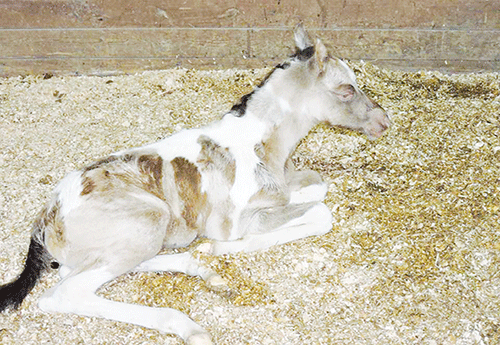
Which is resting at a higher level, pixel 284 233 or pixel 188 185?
pixel 188 185

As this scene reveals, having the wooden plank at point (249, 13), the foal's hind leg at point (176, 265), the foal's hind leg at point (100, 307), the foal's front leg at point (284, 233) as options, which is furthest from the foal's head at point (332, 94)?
the foal's hind leg at point (100, 307)

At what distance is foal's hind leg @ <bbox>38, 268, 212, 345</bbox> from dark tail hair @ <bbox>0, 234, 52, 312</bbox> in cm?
17

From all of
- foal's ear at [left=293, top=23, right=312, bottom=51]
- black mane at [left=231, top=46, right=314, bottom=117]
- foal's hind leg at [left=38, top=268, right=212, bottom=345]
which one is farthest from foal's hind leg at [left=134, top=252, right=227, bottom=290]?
foal's ear at [left=293, top=23, right=312, bottom=51]

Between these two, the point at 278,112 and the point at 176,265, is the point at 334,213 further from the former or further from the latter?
the point at 176,265

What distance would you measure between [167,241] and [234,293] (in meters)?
0.52

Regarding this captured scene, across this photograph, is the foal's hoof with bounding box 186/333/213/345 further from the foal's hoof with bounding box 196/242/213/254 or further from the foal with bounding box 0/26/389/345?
the foal's hoof with bounding box 196/242/213/254

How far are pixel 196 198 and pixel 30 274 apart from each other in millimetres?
1029

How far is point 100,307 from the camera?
3111 millimetres

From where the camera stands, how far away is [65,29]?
5.30 meters

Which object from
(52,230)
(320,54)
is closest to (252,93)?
(320,54)

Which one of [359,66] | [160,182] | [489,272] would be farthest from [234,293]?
[359,66]

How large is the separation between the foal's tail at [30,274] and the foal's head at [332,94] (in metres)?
1.79

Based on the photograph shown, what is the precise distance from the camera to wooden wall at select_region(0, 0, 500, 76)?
5.19 metres

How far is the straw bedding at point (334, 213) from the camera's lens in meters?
3.16
